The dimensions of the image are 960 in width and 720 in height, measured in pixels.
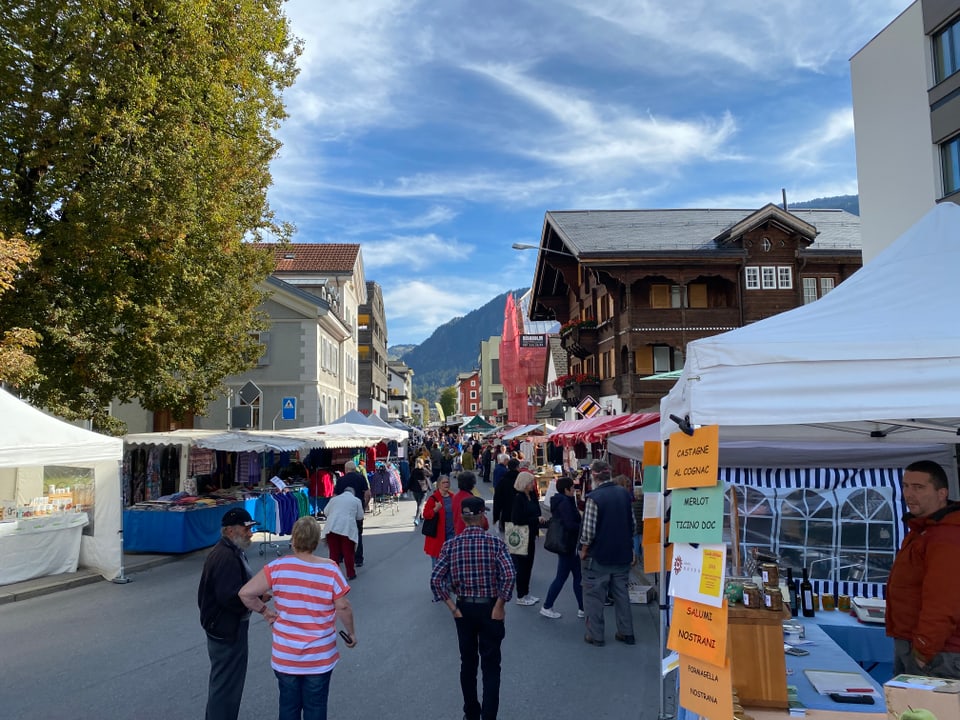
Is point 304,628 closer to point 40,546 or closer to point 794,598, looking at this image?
point 794,598

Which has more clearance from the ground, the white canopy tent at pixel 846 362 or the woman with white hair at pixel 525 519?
the white canopy tent at pixel 846 362

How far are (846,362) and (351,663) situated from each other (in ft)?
17.4

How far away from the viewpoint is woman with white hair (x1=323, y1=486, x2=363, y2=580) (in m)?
10.7

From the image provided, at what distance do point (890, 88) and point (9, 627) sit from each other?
81.0 feet

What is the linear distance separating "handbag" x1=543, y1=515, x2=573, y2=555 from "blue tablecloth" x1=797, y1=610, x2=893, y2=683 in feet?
10.5

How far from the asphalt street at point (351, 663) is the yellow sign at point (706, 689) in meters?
1.76

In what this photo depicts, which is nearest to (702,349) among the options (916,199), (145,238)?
(145,238)

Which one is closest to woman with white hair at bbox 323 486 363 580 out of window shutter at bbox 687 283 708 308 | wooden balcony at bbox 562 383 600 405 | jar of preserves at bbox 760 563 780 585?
jar of preserves at bbox 760 563 780 585

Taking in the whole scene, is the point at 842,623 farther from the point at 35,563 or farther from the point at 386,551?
the point at 35,563

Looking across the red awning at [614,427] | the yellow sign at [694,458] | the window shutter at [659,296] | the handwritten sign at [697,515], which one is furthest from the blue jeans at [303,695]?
the window shutter at [659,296]

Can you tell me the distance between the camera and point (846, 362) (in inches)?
161

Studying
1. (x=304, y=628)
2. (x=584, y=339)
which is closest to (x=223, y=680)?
(x=304, y=628)

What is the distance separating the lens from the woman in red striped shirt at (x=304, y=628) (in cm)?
443

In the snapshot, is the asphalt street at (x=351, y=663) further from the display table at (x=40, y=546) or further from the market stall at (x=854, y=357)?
the market stall at (x=854, y=357)
